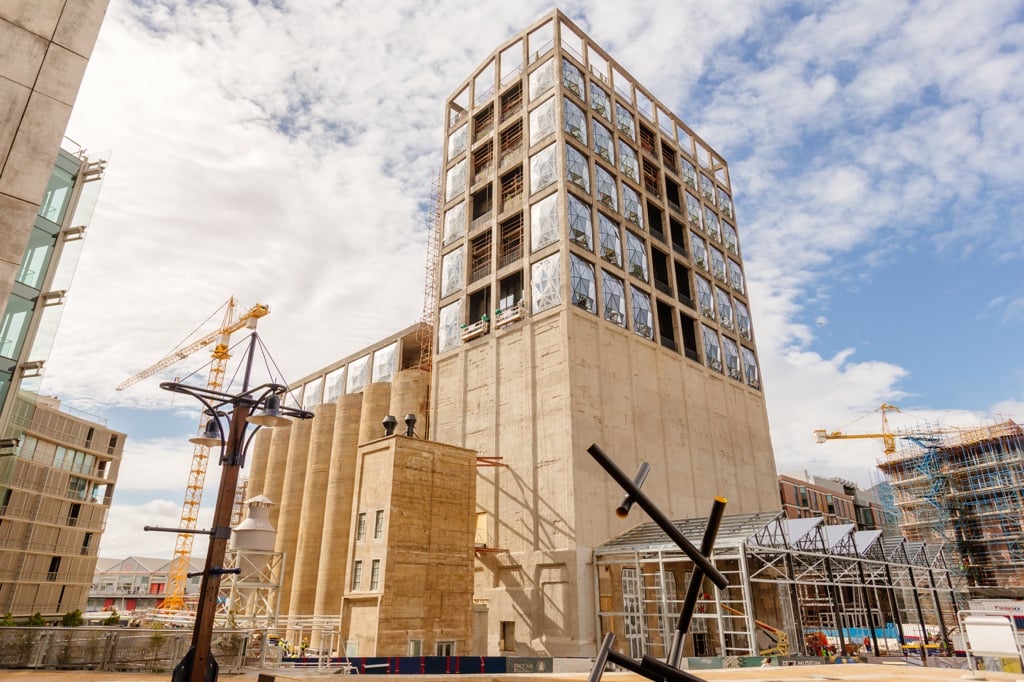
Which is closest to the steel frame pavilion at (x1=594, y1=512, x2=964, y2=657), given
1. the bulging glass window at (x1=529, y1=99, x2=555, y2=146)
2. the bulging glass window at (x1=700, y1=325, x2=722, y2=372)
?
the bulging glass window at (x1=700, y1=325, x2=722, y2=372)

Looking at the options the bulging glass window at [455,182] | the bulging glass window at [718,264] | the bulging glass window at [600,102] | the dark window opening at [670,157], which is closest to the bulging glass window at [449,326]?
the bulging glass window at [455,182]

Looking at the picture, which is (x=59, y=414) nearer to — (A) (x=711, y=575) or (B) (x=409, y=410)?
(B) (x=409, y=410)

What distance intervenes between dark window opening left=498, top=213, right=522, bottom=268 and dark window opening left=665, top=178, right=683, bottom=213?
1595cm

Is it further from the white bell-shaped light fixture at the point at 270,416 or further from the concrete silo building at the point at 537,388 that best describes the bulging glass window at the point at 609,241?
the white bell-shaped light fixture at the point at 270,416

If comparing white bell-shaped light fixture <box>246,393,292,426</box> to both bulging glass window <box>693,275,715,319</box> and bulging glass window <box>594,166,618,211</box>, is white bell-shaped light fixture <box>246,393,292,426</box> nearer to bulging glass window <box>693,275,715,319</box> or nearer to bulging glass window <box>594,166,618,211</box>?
bulging glass window <box>594,166,618,211</box>

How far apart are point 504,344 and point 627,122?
24.2m

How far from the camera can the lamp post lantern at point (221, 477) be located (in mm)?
10930

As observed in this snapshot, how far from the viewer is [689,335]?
51.6m

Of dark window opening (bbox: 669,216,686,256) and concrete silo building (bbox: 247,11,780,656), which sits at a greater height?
dark window opening (bbox: 669,216,686,256)

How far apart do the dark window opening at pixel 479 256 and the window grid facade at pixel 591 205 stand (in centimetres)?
12

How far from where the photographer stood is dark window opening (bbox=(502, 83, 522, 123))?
50.3 m

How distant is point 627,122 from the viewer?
53.0m

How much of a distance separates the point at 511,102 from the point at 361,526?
1410 inches

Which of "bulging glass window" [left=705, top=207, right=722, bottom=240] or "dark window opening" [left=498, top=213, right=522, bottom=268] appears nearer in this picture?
"dark window opening" [left=498, top=213, right=522, bottom=268]
